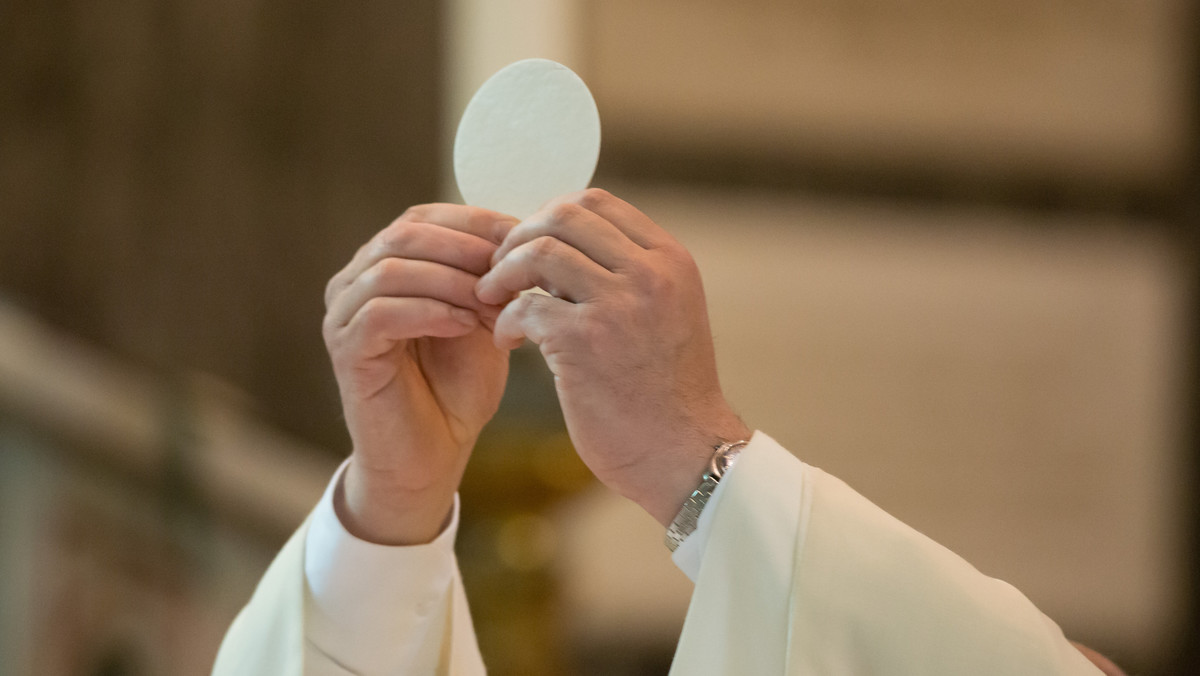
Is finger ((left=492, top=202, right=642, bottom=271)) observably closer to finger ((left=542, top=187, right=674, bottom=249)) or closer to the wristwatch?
finger ((left=542, top=187, right=674, bottom=249))

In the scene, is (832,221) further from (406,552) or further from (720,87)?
(406,552)

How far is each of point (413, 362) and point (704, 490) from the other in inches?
13.2

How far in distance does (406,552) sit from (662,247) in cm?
40

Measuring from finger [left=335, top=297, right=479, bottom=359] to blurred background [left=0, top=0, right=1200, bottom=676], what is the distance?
114 cm

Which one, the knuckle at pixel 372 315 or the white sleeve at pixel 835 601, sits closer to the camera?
the white sleeve at pixel 835 601

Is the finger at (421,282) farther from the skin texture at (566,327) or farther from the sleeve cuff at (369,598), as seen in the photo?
the sleeve cuff at (369,598)

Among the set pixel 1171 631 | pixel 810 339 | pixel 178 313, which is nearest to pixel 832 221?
pixel 810 339

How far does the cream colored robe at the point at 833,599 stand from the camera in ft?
2.28

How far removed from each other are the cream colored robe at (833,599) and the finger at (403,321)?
272mm

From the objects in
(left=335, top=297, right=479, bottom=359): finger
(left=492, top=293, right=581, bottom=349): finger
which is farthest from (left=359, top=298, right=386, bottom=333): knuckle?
(left=492, top=293, right=581, bottom=349): finger

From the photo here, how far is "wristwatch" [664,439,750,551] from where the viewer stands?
2.49ft

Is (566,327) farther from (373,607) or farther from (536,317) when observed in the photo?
(373,607)

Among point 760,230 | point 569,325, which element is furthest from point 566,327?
point 760,230

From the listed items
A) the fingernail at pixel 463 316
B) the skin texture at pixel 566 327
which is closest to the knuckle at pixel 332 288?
the skin texture at pixel 566 327
